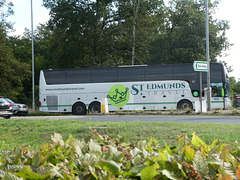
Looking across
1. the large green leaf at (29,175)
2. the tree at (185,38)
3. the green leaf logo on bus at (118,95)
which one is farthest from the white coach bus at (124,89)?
the large green leaf at (29,175)

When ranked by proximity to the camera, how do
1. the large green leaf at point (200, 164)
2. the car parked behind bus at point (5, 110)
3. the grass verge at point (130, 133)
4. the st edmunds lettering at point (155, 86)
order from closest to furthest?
the large green leaf at point (200, 164)
the grass verge at point (130, 133)
the car parked behind bus at point (5, 110)
the st edmunds lettering at point (155, 86)

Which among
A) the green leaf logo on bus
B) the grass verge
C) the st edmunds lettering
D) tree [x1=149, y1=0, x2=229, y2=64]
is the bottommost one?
the grass verge

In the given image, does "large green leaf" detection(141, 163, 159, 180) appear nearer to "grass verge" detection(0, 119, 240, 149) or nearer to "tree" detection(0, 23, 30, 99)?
"grass verge" detection(0, 119, 240, 149)

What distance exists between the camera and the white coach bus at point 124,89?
80.2 feet

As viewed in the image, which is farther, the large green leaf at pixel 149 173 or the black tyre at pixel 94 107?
the black tyre at pixel 94 107

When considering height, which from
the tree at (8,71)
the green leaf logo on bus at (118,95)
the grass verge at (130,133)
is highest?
the tree at (8,71)

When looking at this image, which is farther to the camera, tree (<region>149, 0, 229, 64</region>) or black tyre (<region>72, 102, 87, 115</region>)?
tree (<region>149, 0, 229, 64</region>)

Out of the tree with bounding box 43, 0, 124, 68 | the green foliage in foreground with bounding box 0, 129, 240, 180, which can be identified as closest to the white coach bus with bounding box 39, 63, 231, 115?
the tree with bounding box 43, 0, 124, 68

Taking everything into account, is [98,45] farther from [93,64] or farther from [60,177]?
[60,177]

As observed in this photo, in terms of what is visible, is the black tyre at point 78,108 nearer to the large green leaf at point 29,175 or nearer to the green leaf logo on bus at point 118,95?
the green leaf logo on bus at point 118,95

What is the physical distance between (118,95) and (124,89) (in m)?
0.65

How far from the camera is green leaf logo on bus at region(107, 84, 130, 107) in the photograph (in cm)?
2541

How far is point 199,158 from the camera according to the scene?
1.68m

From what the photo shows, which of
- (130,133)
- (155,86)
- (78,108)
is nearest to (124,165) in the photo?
(130,133)
